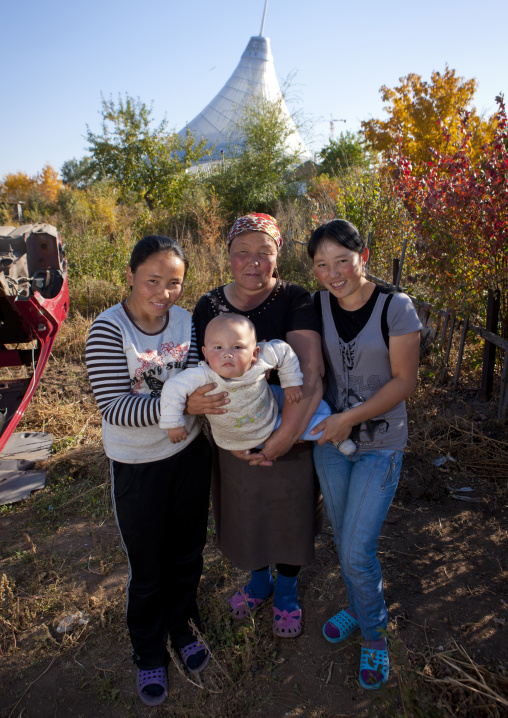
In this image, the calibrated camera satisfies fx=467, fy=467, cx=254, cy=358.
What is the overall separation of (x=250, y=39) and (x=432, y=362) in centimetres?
5505

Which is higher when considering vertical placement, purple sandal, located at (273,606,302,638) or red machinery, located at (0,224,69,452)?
red machinery, located at (0,224,69,452)

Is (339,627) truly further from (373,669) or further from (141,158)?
(141,158)

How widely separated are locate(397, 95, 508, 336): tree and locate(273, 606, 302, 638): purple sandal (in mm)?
3287

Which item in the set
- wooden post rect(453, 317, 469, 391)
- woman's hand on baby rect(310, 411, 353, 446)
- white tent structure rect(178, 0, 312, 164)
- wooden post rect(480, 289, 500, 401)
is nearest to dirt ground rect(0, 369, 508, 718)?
woman's hand on baby rect(310, 411, 353, 446)

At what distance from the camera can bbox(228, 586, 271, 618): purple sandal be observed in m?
2.57

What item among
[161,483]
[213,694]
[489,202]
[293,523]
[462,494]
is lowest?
[213,694]

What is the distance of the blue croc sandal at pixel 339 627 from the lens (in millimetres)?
2410

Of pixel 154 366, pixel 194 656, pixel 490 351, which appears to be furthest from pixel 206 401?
pixel 490 351

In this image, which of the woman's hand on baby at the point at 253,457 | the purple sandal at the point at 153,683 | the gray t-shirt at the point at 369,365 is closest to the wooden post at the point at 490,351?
the gray t-shirt at the point at 369,365

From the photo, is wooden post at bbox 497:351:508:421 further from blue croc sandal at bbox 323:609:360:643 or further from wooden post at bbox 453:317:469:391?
blue croc sandal at bbox 323:609:360:643

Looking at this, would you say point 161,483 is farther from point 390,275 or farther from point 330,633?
point 390,275

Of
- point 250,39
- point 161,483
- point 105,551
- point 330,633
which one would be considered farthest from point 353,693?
point 250,39

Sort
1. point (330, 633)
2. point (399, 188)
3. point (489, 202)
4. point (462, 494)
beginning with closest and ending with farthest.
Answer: point (330, 633)
point (462, 494)
point (489, 202)
point (399, 188)

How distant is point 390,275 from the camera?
6.98 m
